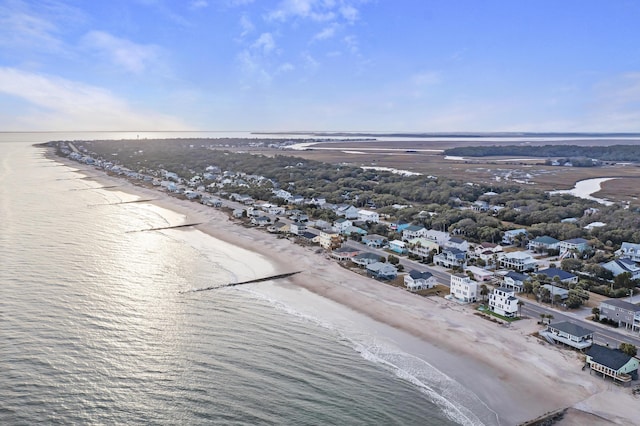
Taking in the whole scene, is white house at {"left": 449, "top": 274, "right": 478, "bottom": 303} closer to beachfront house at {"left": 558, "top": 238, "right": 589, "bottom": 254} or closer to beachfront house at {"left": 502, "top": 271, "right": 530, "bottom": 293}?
beachfront house at {"left": 502, "top": 271, "right": 530, "bottom": 293}

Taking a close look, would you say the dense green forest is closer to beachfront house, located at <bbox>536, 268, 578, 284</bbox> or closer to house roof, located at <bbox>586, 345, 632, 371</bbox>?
beachfront house, located at <bbox>536, 268, 578, 284</bbox>

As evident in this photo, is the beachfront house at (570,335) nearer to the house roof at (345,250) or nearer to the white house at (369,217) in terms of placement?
the house roof at (345,250)

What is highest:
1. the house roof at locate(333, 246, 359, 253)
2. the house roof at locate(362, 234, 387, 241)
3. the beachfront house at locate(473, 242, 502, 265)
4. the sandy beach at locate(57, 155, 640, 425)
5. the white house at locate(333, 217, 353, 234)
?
the white house at locate(333, 217, 353, 234)

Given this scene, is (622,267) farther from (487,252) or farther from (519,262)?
(487,252)

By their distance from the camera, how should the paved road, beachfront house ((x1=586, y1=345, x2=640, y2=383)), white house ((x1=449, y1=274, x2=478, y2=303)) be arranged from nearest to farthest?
beachfront house ((x1=586, y1=345, x2=640, y2=383)) → the paved road → white house ((x1=449, y1=274, x2=478, y2=303))

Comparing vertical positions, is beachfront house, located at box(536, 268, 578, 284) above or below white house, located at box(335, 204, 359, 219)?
below

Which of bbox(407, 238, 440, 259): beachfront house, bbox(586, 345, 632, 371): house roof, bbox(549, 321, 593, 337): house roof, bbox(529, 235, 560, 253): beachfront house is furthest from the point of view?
bbox(529, 235, 560, 253): beachfront house

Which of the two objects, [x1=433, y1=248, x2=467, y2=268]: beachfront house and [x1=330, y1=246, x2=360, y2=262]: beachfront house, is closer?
[x1=433, y1=248, x2=467, y2=268]: beachfront house

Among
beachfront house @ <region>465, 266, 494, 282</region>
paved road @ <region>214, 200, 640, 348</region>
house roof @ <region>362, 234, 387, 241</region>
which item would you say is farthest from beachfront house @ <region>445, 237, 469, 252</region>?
house roof @ <region>362, 234, 387, 241</region>
